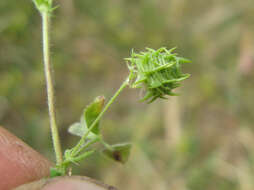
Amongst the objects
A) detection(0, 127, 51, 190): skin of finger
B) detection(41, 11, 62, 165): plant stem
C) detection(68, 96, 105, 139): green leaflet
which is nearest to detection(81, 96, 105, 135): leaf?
detection(68, 96, 105, 139): green leaflet

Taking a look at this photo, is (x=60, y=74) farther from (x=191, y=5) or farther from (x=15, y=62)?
(x=191, y=5)

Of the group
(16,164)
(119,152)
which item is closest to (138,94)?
(119,152)

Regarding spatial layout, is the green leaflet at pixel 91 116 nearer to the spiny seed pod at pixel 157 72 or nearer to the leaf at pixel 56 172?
the leaf at pixel 56 172

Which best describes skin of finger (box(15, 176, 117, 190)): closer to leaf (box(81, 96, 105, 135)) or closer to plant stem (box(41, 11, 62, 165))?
plant stem (box(41, 11, 62, 165))

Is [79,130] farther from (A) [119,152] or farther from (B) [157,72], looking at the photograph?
(B) [157,72]

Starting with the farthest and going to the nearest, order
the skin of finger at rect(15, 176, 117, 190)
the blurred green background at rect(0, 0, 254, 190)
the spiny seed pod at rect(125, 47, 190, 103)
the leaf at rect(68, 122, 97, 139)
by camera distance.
→ the blurred green background at rect(0, 0, 254, 190) → the leaf at rect(68, 122, 97, 139) → the skin of finger at rect(15, 176, 117, 190) → the spiny seed pod at rect(125, 47, 190, 103)

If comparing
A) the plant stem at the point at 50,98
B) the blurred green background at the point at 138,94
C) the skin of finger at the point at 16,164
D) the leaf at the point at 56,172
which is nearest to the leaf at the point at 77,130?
the plant stem at the point at 50,98

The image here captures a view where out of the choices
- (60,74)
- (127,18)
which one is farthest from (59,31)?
(127,18)
